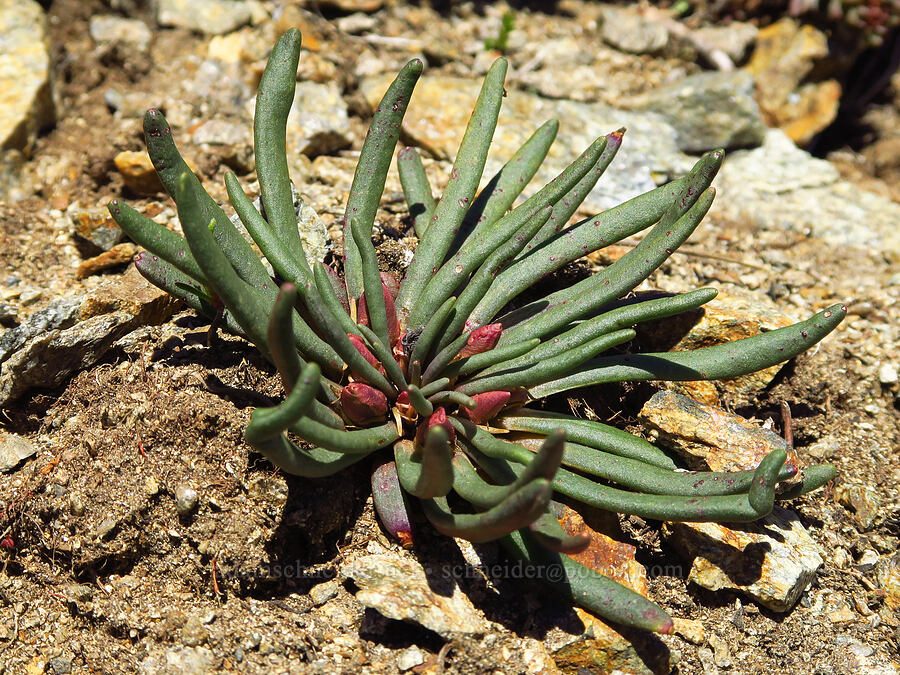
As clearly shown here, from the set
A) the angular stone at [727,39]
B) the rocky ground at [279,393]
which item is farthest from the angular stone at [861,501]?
the angular stone at [727,39]

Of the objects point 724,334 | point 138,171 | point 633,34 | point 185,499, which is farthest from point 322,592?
point 633,34

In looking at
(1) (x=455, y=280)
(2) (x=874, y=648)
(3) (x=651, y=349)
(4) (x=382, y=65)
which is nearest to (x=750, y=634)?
(2) (x=874, y=648)

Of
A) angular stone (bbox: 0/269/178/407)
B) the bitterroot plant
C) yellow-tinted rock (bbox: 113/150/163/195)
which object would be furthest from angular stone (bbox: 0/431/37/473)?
yellow-tinted rock (bbox: 113/150/163/195)

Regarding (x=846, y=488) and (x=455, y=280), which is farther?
(x=846, y=488)

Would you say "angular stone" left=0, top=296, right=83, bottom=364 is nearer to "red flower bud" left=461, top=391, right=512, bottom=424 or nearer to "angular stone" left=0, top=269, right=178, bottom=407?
"angular stone" left=0, top=269, right=178, bottom=407

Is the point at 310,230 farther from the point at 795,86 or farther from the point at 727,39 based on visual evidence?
the point at 795,86

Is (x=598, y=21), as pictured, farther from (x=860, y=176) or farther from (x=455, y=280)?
(x=455, y=280)

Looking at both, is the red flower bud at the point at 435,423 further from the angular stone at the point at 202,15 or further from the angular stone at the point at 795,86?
the angular stone at the point at 795,86
